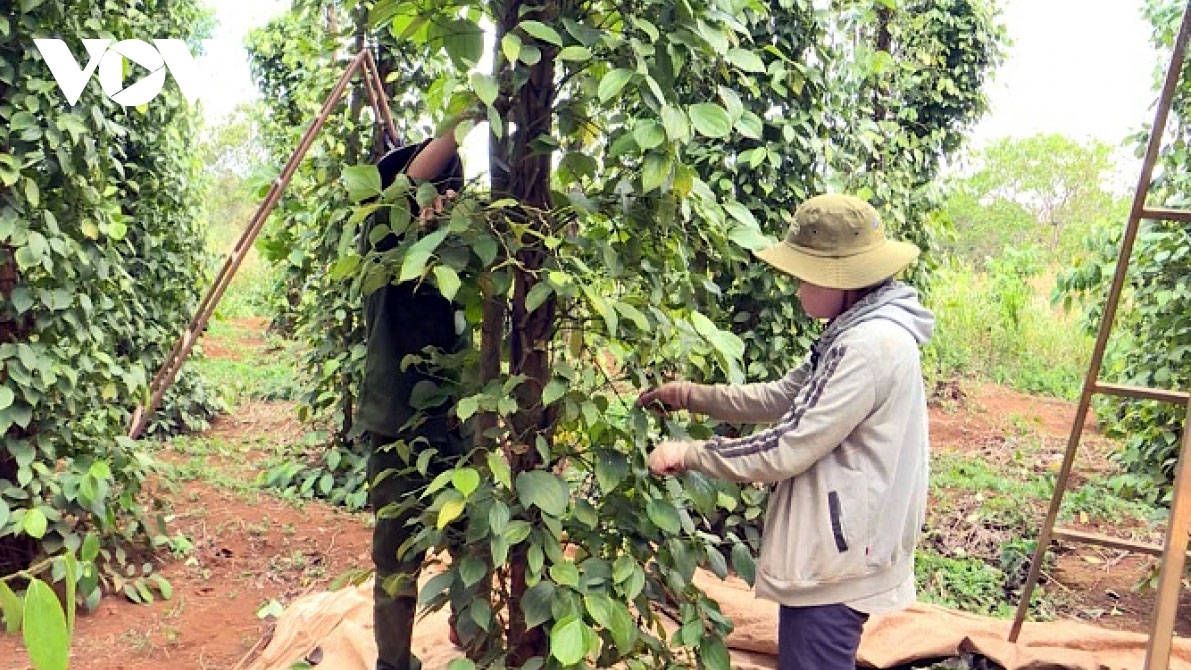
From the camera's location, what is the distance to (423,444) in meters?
2.44

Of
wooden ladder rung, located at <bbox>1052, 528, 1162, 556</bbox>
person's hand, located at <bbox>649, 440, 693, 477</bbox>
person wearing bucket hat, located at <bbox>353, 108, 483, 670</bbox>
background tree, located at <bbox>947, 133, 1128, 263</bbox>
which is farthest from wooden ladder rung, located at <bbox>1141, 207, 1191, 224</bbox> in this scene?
background tree, located at <bbox>947, 133, 1128, 263</bbox>

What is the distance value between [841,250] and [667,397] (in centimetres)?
47

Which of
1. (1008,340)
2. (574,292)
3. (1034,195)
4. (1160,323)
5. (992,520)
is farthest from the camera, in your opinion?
(1034,195)

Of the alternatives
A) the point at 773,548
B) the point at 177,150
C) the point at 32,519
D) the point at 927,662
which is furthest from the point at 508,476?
the point at 177,150

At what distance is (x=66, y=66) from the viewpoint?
10.1 ft

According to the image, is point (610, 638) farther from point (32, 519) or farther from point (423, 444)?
point (32, 519)

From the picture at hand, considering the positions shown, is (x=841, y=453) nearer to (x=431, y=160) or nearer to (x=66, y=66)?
(x=431, y=160)

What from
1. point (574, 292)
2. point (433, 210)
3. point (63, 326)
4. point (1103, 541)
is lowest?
point (1103, 541)

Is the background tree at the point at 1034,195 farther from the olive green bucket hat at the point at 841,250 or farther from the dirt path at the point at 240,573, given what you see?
the olive green bucket hat at the point at 841,250

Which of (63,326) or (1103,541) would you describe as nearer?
(1103,541)

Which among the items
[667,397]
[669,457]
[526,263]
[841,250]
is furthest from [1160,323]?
[526,263]

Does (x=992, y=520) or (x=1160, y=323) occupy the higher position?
(x=1160, y=323)

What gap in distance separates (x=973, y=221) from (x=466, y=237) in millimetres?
14727

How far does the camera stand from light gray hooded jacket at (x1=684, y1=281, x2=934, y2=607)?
5.85 ft
